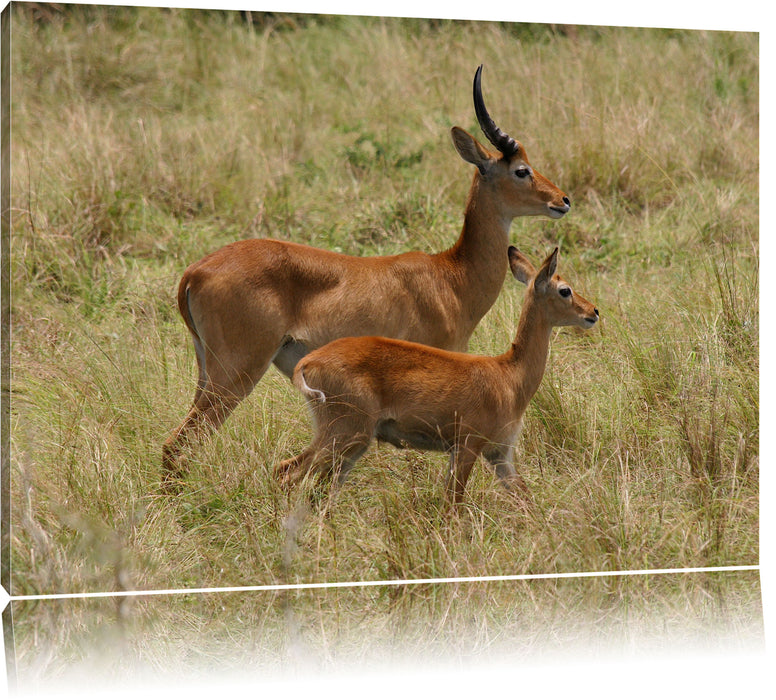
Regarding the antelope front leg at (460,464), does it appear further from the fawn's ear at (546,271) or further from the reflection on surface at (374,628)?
the fawn's ear at (546,271)

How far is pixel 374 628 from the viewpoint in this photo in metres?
4.87

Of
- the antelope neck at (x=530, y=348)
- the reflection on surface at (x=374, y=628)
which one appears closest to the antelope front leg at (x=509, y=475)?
the antelope neck at (x=530, y=348)

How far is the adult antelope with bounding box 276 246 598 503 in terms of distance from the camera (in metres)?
5.19

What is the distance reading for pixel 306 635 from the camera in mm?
4812

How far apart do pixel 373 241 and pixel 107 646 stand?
14.8 ft

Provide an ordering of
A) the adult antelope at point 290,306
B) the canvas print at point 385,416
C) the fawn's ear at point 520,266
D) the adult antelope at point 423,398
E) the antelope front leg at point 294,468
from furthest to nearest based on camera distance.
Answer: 1. the fawn's ear at point 520,266
2. the adult antelope at point 290,306
3. the antelope front leg at point 294,468
4. the adult antelope at point 423,398
5. the canvas print at point 385,416

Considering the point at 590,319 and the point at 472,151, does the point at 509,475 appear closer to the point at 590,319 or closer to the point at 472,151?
the point at 590,319

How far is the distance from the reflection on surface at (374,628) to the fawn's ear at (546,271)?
1267 millimetres

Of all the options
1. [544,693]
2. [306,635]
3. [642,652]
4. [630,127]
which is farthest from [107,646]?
[630,127]

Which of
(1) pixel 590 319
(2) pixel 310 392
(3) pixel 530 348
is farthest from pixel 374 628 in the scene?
(1) pixel 590 319

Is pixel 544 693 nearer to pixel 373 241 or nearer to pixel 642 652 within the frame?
pixel 642 652

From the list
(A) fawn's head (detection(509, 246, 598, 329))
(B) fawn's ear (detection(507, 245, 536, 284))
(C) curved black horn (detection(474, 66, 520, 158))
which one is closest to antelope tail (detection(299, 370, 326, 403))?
(A) fawn's head (detection(509, 246, 598, 329))

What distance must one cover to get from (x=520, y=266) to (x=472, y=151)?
71cm

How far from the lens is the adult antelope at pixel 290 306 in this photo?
5758mm
